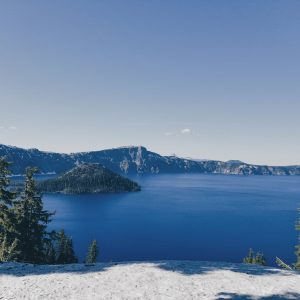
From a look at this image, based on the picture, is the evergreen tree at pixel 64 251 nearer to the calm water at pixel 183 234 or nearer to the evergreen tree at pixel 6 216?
the evergreen tree at pixel 6 216

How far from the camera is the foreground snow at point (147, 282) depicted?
1978 centimetres

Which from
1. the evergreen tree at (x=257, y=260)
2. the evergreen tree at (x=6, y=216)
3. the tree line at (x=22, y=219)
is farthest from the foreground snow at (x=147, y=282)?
the evergreen tree at (x=257, y=260)

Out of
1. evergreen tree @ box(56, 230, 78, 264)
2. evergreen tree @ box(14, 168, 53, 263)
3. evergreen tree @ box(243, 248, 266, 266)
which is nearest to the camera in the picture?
evergreen tree @ box(14, 168, 53, 263)

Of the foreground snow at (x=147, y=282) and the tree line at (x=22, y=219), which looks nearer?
the foreground snow at (x=147, y=282)

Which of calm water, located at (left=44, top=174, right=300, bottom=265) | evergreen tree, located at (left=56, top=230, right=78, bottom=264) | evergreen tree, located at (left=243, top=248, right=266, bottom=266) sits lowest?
calm water, located at (left=44, top=174, right=300, bottom=265)

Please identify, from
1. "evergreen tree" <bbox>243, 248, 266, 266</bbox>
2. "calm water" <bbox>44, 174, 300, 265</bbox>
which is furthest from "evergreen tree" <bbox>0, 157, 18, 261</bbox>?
"calm water" <bbox>44, 174, 300, 265</bbox>

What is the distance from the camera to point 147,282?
2175cm

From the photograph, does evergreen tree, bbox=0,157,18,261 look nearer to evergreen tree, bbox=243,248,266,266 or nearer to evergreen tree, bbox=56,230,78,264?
evergreen tree, bbox=56,230,78,264

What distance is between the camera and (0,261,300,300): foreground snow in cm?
1978

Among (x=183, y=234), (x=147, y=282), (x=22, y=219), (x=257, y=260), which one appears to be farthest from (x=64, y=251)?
(x=183, y=234)

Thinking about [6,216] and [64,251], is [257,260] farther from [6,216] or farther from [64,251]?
[6,216]

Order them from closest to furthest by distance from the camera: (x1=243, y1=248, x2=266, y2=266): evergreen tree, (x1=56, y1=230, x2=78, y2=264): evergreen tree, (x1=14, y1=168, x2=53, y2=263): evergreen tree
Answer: (x1=14, y1=168, x2=53, y2=263): evergreen tree
(x1=56, y1=230, x2=78, y2=264): evergreen tree
(x1=243, y1=248, x2=266, y2=266): evergreen tree

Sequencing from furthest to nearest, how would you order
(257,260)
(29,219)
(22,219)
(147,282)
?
1. (257,260)
2. (29,219)
3. (22,219)
4. (147,282)

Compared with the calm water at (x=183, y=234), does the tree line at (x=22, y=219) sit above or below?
above
